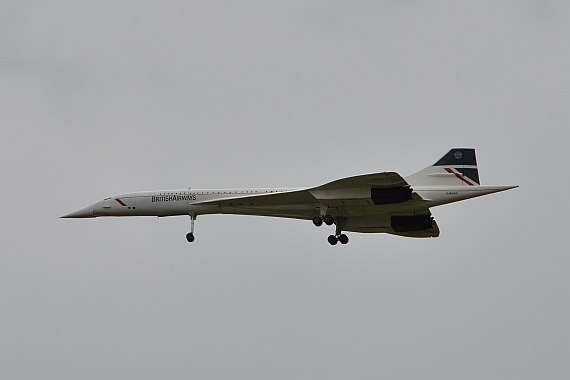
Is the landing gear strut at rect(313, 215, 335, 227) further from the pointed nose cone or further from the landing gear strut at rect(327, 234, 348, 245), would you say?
the pointed nose cone

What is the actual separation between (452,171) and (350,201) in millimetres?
4666

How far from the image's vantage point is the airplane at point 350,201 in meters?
55.8

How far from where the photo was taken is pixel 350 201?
56531mm

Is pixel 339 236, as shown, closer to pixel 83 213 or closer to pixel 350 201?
pixel 350 201

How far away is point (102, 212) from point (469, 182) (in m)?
17.6

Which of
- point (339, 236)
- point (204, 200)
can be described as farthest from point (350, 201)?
point (204, 200)

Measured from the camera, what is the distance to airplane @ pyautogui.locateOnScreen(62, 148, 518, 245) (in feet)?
183

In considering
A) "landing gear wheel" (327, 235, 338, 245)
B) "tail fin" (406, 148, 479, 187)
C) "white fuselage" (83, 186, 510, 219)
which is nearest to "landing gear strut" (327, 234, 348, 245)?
"landing gear wheel" (327, 235, 338, 245)

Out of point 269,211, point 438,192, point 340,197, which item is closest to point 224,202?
point 269,211

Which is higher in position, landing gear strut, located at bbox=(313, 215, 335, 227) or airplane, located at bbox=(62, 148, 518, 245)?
airplane, located at bbox=(62, 148, 518, 245)

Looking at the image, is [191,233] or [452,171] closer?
[452,171]

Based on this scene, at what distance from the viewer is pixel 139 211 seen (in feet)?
201

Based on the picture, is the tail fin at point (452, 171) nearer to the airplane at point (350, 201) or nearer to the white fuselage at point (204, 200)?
the airplane at point (350, 201)

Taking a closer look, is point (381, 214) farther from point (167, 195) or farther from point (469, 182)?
point (167, 195)
